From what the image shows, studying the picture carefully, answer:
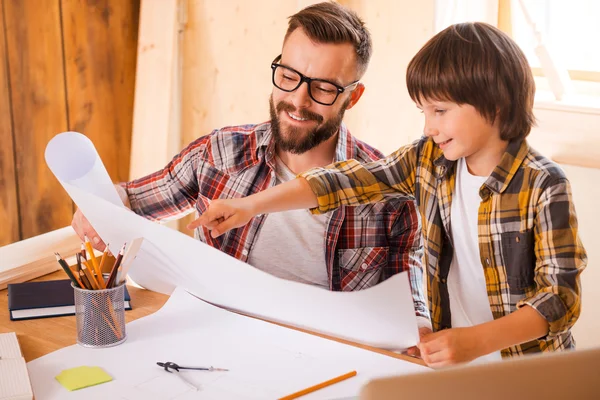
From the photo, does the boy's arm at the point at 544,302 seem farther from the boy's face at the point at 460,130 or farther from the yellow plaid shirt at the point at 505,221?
the boy's face at the point at 460,130

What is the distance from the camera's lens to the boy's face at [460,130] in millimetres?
1331

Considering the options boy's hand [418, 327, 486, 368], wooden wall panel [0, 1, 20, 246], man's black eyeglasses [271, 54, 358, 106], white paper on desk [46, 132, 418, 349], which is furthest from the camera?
wooden wall panel [0, 1, 20, 246]

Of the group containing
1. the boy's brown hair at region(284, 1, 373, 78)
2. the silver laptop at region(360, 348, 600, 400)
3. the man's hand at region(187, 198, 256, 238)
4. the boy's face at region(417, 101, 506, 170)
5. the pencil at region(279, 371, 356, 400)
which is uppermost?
the boy's brown hair at region(284, 1, 373, 78)

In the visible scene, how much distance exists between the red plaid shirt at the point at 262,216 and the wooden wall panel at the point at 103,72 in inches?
37.1

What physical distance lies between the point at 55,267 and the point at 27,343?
0.37 meters

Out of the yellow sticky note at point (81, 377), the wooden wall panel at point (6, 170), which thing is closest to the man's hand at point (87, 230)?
the yellow sticky note at point (81, 377)

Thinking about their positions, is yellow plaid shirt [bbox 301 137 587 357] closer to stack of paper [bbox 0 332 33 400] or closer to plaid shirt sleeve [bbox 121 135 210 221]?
plaid shirt sleeve [bbox 121 135 210 221]

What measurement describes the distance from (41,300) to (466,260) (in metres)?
0.82

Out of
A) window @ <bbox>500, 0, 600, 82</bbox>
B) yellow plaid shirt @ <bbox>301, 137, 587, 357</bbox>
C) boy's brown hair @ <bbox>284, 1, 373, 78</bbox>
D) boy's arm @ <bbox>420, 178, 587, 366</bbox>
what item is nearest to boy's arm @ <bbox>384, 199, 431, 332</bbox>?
yellow plaid shirt @ <bbox>301, 137, 587, 357</bbox>

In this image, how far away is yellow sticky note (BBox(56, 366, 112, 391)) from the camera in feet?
3.50

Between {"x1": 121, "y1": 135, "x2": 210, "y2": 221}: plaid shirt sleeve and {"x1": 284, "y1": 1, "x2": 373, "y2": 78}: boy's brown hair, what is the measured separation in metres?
0.38

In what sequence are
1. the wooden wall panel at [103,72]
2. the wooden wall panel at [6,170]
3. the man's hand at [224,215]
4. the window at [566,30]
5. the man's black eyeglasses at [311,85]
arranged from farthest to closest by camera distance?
the wooden wall panel at [103,72], the window at [566,30], the wooden wall panel at [6,170], the man's black eyeglasses at [311,85], the man's hand at [224,215]

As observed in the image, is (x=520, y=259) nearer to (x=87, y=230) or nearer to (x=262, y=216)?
(x=262, y=216)

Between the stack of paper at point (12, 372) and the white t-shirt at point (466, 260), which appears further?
the white t-shirt at point (466, 260)
